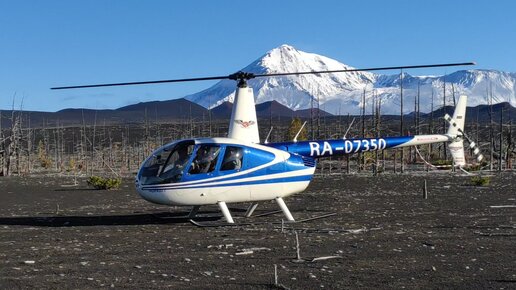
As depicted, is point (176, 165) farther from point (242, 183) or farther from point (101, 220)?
point (101, 220)

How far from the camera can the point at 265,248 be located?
12414mm

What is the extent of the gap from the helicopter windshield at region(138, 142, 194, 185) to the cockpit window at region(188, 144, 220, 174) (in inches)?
9.2

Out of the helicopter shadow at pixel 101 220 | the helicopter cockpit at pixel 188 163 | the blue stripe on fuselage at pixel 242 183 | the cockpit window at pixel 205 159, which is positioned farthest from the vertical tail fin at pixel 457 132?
the cockpit window at pixel 205 159

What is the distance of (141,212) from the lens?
20719mm

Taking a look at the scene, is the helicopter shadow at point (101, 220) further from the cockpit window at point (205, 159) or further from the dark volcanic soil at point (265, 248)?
the cockpit window at point (205, 159)

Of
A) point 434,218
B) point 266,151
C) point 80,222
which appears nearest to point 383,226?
point 434,218

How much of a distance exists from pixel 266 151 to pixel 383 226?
362 centimetres

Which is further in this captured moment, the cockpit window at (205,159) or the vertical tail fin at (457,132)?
the vertical tail fin at (457,132)

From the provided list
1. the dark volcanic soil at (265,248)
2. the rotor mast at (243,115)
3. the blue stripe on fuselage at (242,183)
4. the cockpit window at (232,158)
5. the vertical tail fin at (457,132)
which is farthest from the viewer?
the vertical tail fin at (457,132)

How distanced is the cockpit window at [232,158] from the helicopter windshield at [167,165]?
36.0 inches

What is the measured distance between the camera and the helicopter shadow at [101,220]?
17.4 m

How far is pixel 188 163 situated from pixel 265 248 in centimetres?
432

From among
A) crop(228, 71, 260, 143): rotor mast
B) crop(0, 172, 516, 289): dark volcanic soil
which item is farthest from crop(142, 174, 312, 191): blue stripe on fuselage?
crop(228, 71, 260, 143): rotor mast

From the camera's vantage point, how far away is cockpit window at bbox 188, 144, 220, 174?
1605cm
